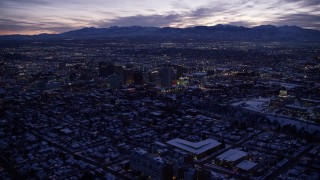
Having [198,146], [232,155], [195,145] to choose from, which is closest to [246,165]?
[232,155]

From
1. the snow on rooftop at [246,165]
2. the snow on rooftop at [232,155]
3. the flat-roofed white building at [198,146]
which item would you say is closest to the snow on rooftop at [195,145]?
the flat-roofed white building at [198,146]

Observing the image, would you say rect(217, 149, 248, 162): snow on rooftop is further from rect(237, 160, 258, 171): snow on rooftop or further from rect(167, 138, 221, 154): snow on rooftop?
rect(167, 138, 221, 154): snow on rooftop

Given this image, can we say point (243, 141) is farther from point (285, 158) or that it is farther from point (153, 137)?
point (153, 137)

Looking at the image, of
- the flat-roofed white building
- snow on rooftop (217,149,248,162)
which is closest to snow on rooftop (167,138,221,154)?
Answer: the flat-roofed white building

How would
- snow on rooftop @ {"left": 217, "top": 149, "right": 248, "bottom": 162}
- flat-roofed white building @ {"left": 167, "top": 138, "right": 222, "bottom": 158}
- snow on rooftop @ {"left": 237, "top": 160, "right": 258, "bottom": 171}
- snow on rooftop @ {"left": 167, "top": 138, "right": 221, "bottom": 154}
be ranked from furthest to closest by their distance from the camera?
1. snow on rooftop @ {"left": 167, "top": 138, "right": 221, "bottom": 154}
2. flat-roofed white building @ {"left": 167, "top": 138, "right": 222, "bottom": 158}
3. snow on rooftop @ {"left": 217, "top": 149, "right": 248, "bottom": 162}
4. snow on rooftop @ {"left": 237, "top": 160, "right": 258, "bottom": 171}

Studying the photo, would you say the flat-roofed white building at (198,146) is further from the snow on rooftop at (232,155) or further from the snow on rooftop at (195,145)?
the snow on rooftop at (232,155)

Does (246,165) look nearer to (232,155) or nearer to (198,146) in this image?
(232,155)
